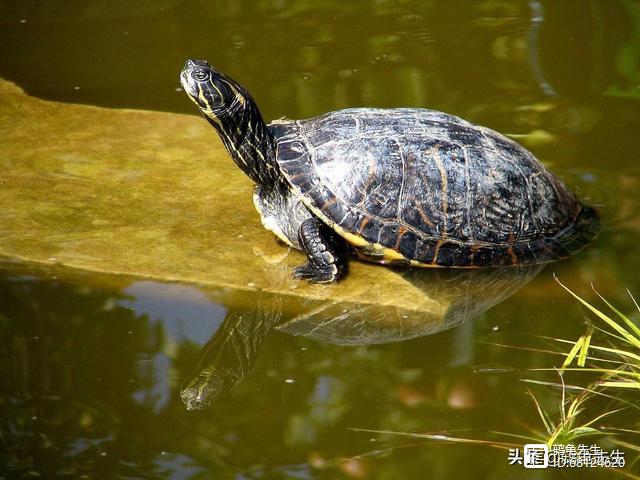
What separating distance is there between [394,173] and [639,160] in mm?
2381

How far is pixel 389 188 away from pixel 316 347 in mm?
1183

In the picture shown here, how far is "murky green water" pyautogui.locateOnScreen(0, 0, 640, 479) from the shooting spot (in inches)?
156

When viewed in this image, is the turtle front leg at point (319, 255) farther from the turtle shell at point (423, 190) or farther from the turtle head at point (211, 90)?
the turtle head at point (211, 90)

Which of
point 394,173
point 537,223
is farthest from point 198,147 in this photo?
point 537,223

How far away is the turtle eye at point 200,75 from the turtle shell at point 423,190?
2.09 feet

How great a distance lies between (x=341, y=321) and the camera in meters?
4.95

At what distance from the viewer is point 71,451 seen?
155 inches

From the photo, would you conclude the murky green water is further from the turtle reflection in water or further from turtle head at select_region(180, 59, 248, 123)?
turtle head at select_region(180, 59, 248, 123)

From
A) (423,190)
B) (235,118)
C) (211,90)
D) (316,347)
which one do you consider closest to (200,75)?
(211,90)

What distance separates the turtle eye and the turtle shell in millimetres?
636

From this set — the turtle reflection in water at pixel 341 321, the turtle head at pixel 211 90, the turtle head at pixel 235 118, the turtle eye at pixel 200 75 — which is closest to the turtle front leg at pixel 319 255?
the turtle reflection in water at pixel 341 321

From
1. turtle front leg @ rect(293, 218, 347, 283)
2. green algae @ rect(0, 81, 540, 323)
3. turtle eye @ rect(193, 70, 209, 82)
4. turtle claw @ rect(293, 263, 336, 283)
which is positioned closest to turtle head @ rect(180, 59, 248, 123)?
turtle eye @ rect(193, 70, 209, 82)

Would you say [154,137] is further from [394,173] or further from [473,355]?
[473,355]

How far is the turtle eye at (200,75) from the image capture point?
539cm
